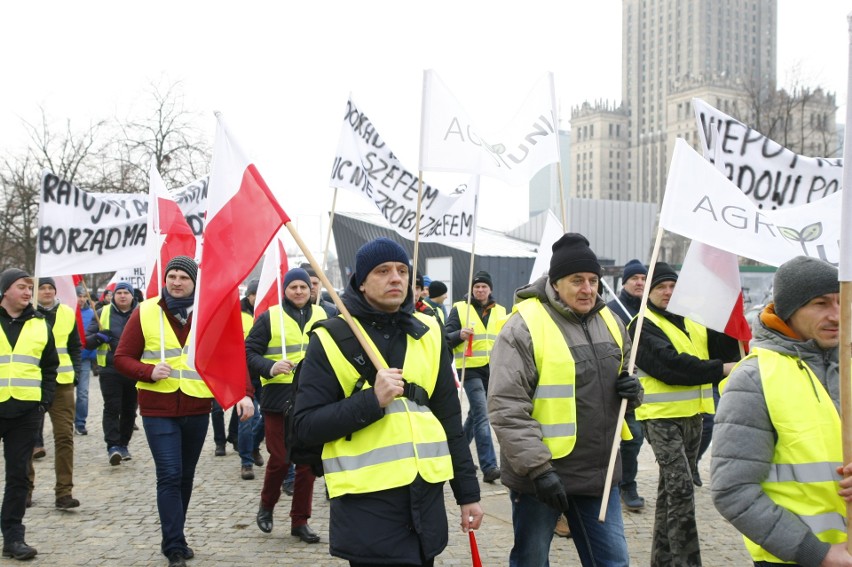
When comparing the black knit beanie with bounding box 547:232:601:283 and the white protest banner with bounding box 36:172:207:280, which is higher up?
the white protest banner with bounding box 36:172:207:280

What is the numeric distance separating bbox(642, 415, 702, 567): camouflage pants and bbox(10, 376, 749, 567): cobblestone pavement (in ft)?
1.97

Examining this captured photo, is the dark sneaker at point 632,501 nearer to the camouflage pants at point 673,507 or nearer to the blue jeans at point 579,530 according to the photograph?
the camouflage pants at point 673,507

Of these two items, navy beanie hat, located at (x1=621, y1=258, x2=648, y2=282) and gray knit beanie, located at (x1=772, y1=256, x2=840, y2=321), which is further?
navy beanie hat, located at (x1=621, y1=258, x2=648, y2=282)

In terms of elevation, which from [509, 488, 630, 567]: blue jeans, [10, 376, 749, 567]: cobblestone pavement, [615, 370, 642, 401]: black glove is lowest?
[10, 376, 749, 567]: cobblestone pavement

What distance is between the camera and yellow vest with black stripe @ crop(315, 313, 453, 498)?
3.38m

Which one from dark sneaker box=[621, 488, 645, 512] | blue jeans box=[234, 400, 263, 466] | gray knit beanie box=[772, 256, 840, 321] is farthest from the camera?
blue jeans box=[234, 400, 263, 466]

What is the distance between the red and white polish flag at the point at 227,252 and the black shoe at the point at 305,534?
201cm

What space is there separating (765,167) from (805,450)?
10.2 feet

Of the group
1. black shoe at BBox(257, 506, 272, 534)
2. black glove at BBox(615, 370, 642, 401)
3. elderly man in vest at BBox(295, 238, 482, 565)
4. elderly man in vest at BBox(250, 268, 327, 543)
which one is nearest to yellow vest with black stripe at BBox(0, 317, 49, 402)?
elderly man in vest at BBox(250, 268, 327, 543)

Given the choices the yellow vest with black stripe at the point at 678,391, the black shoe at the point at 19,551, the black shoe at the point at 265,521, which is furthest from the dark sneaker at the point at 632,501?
the black shoe at the point at 19,551

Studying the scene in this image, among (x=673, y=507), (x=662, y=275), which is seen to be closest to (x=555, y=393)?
(x=673, y=507)

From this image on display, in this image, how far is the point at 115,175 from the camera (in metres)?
32.8

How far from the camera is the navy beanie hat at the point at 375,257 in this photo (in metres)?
3.63

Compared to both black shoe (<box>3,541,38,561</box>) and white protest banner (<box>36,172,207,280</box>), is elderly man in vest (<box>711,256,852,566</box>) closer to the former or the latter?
black shoe (<box>3,541,38,561</box>)
